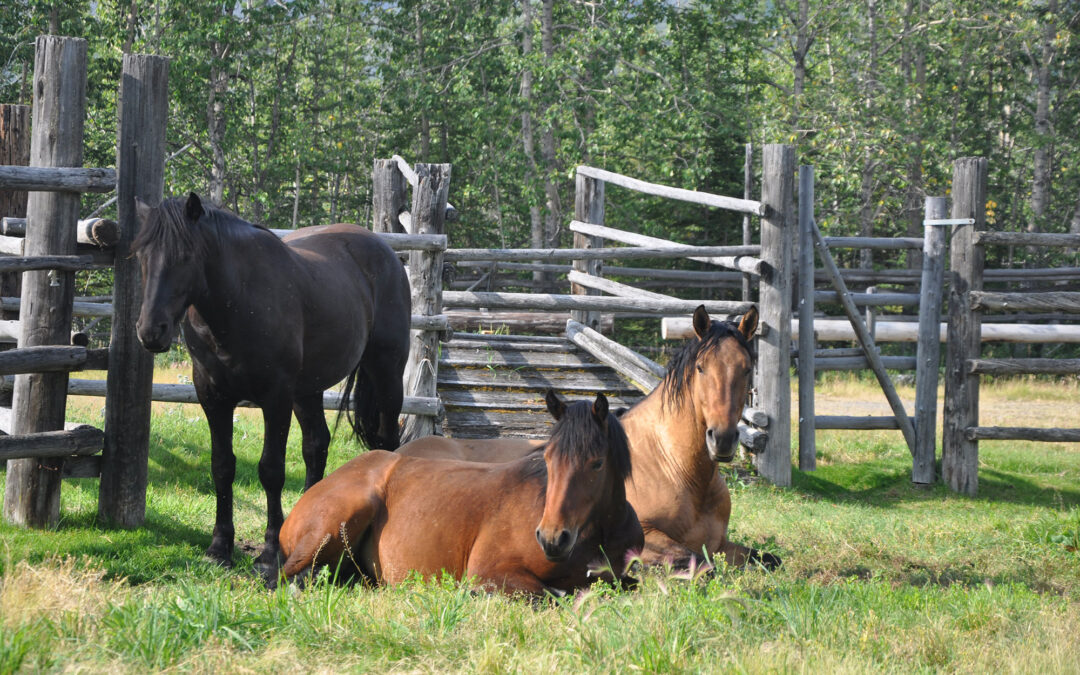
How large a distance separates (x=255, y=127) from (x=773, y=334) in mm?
17956

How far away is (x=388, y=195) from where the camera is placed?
9562mm

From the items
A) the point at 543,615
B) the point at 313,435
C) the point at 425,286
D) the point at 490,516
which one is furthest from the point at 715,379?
→ the point at 425,286

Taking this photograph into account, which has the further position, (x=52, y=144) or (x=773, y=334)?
(x=773, y=334)

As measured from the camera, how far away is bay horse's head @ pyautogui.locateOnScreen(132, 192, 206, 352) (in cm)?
473

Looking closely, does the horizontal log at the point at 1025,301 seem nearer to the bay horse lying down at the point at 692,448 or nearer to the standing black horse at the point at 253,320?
the bay horse lying down at the point at 692,448

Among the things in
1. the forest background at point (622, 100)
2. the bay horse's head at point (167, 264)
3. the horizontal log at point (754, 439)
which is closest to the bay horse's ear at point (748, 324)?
the bay horse's head at point (167, 264)

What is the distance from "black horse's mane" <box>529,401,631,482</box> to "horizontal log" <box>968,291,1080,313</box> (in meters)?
6.00

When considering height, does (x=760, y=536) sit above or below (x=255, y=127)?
below

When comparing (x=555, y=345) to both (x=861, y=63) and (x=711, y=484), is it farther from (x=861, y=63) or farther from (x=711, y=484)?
(x=861, y=63)

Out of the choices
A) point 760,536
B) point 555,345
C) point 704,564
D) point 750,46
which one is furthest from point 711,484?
point 750,46

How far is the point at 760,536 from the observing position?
6.60 meters

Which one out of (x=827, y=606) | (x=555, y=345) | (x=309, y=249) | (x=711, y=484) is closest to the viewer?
(x=827, y=606)

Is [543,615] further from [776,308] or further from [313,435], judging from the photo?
[776,308]

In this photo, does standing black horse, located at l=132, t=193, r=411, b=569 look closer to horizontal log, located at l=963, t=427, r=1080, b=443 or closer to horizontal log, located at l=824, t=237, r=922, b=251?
horizontal log, located at l=963, t=427, r=1080, b=443
